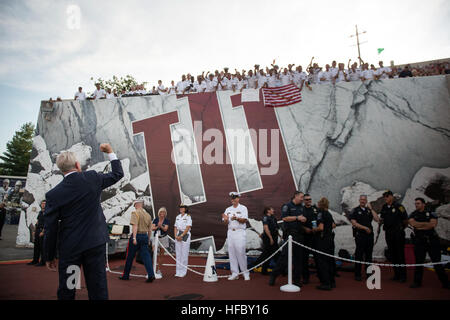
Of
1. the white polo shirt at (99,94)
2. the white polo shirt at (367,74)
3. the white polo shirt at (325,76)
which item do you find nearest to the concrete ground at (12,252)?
the white polo shirt at (99,94)

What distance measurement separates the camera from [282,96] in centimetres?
1223

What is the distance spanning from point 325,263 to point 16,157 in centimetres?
4396

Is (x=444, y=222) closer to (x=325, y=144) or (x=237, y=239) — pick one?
(x=325, y=144)

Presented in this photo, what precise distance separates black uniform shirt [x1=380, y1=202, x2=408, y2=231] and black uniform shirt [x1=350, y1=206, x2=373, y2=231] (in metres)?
0.33

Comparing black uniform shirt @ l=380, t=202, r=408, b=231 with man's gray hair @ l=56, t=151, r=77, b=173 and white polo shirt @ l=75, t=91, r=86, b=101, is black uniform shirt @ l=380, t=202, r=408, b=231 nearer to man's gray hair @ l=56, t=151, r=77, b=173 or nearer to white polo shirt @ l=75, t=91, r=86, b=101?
man's gray hair @ l=56, t=151, r=77, b=173

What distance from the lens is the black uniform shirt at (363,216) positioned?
7422 mm

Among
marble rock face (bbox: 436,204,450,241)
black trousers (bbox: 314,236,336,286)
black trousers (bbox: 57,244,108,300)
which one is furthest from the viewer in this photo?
marble rock face (bbox: 436,204,450,241)

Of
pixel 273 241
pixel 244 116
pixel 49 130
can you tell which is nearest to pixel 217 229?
pixel 273 241

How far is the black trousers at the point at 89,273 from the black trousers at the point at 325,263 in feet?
14.9

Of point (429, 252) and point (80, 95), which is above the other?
point (80, 95)

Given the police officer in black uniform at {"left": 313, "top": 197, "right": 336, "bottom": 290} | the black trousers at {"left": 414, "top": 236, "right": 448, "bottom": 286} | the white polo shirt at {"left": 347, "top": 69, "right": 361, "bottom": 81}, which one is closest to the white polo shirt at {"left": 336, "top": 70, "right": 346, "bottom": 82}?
the white polo shirt at {"left": 347, "top": 69, "right": 361, "bottom": 81}

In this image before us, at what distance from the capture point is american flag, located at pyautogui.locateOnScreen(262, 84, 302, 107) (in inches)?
477

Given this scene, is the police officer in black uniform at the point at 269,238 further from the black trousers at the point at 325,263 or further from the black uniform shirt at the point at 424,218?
the black uniform shirt at the point at 424,218

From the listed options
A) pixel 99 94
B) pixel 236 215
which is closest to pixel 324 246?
pixel 236 215
